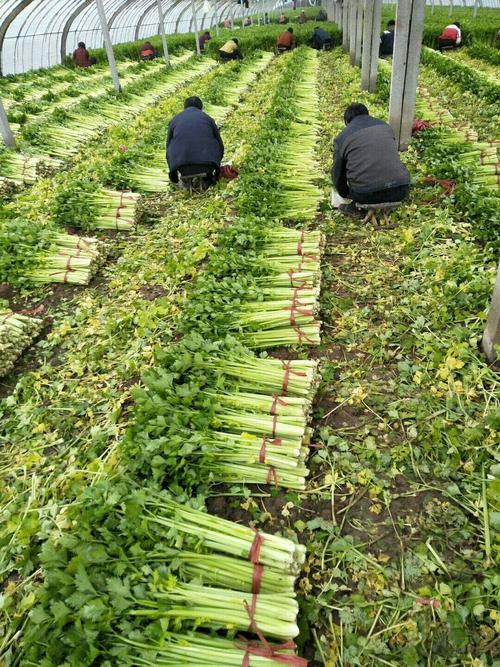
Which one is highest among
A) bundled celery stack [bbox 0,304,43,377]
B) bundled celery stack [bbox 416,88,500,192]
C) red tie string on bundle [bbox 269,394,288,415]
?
bundled celery stack [bbox 416,88,500,192]

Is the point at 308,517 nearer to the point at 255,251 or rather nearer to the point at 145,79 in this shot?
the point at 255,251

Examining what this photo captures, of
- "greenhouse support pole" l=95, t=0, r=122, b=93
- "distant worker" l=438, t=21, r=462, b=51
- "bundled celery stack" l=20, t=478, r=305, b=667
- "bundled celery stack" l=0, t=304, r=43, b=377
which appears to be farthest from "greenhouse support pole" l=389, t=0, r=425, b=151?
"distant worker" l=438, t=21, r=462, b=51

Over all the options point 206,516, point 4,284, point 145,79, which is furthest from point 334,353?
point 145,79

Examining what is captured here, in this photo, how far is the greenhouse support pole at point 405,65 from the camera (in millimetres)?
8938

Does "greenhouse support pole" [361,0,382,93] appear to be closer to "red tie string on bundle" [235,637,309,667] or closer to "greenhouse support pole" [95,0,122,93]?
"greenhouse support pole" [95,0,122,93]

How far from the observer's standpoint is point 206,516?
3.02 metres

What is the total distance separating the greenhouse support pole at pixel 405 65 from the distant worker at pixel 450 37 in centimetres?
1821

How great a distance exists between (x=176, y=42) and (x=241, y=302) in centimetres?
3857

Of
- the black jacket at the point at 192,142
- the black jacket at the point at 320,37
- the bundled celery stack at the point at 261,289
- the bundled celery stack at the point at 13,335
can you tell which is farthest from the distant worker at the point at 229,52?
the bundled celery stack at the point at 13,335

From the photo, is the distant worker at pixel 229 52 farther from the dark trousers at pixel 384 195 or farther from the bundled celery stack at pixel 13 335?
the bundled celery stack at pixel 13 335

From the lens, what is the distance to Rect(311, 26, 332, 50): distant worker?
2958cm

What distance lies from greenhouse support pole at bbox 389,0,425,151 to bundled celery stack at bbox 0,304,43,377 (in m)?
8.38

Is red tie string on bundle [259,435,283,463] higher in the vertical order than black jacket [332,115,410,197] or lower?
lower

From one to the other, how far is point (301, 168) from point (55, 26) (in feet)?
96.0
